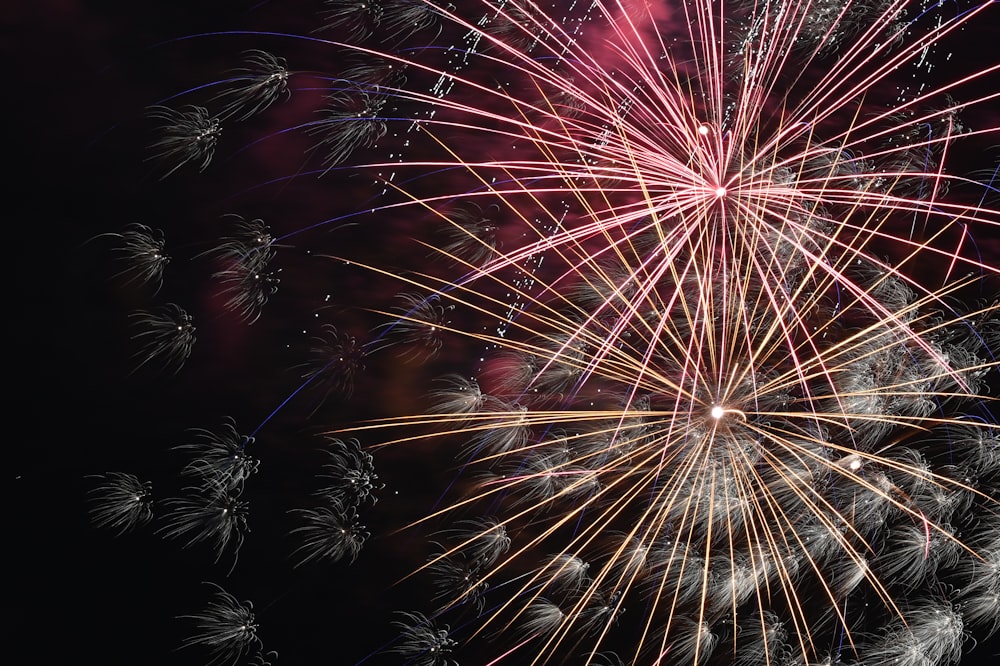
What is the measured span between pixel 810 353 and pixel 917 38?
724 millimetres

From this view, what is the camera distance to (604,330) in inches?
55.1

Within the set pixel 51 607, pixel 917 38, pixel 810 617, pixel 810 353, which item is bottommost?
pixel 51 607

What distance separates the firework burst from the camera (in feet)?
4.40

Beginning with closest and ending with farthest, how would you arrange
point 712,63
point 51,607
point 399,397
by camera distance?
point 51,607
point 399,397
point 712,63

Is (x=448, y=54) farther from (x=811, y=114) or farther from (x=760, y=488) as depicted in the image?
(x=760, y=488)

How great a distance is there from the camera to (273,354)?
1.33 metres

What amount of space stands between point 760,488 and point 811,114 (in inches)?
30.6

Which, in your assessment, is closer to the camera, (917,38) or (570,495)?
(570,495)

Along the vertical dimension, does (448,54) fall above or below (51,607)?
above

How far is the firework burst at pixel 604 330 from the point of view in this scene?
4.40ft

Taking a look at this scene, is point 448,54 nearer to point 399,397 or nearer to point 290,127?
point 290,127

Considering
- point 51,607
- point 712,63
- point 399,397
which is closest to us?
point 51,607

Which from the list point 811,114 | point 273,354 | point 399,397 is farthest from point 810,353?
point 273,354

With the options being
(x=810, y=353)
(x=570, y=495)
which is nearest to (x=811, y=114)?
(x=810, y=353)
